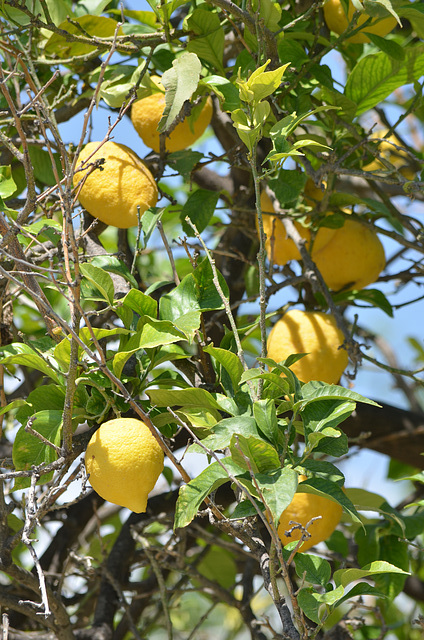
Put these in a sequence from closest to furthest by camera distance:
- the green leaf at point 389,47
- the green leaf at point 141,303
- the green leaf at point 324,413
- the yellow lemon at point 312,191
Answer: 1. the green leaf at point 324,413
2. the green leaf at point 141,303
3. the green leaf at point 389,47
4. the yellow lemon at point 312,191

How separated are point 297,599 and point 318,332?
0.41 meters

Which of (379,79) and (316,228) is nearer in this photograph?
(379,79)

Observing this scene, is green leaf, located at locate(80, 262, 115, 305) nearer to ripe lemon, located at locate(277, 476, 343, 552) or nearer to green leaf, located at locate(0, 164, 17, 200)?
green leaf, located at locate(0, 164, 17, 200)

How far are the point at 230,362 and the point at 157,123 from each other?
0.47 metres

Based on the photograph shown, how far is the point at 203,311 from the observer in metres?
0.81

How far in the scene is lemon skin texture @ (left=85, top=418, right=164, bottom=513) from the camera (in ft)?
2.44

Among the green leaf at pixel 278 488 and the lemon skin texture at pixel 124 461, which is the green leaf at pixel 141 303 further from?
the green leaf at pixel 278 488

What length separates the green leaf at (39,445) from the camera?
2.60 ft

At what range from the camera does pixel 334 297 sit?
3.76 ft

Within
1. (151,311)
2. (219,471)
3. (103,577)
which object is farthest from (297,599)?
(103,577)

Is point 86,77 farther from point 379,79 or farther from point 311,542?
point 311,542

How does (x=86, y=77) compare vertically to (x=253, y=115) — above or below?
above

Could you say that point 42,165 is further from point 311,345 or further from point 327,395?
point 327,395

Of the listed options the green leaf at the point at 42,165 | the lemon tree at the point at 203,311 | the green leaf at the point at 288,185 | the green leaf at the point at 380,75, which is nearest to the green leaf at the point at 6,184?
the lemon tree at the point at 203,311
